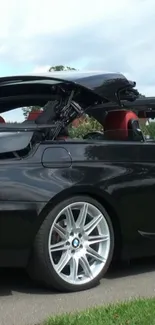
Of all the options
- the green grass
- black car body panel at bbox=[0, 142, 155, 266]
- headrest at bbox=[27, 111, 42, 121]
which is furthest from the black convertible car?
the green grass

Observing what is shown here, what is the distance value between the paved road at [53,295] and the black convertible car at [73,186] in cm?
16

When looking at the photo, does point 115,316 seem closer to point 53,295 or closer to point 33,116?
point 53,295

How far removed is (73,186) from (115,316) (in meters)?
1.21

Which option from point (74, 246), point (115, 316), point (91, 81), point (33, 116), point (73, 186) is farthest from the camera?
point (33, 116)

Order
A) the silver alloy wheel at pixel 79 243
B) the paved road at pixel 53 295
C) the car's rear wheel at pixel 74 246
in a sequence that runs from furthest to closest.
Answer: the silver alloy wheel at pixel 79 243 < the car's rear wheel at pixel 74 246 < the paved road at pixel 53 295

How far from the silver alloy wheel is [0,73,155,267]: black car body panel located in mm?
143

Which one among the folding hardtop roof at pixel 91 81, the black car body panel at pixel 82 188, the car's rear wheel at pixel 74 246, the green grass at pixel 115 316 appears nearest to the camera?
the green grass at pixel 115 316

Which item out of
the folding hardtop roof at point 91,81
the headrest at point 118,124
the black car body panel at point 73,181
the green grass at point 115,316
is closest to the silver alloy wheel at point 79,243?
the black car body panel at point 73,181

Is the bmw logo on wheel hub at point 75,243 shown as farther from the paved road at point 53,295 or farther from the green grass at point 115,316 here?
the green grass at point 115,316

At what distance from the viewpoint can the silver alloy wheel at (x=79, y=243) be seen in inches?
205

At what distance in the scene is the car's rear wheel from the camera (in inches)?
199

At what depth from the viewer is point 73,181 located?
204 inches

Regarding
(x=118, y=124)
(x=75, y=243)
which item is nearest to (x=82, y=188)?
(x=75, y=243)

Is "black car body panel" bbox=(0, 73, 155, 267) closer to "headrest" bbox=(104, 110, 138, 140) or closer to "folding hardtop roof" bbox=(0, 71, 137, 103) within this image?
"folding hardtop roof" bbox=(0, 71, 137, 103)
